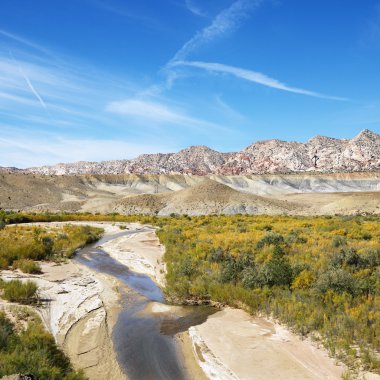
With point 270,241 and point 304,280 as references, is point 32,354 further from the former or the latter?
point 270,241

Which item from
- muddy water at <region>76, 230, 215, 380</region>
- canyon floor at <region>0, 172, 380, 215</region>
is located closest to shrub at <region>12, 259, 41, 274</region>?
muddy water at <region>76, 230, 215, 380</region>

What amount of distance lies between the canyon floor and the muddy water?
5476cm

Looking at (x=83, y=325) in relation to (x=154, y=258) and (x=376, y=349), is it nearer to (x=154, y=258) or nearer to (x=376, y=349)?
(x=376, y=349)

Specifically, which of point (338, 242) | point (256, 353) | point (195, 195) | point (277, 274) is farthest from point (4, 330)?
point (195, 195)

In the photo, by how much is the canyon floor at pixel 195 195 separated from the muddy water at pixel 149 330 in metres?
54.8

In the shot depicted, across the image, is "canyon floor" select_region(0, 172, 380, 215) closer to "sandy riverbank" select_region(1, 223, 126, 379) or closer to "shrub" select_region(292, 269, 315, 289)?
"shrub" select_region(292, 269, 315, 289)

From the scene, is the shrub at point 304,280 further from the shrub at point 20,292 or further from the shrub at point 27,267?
the shrub at point 27,267

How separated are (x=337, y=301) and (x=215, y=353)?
399 cm

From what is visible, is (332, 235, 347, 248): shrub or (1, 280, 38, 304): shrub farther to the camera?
(332, 235, 347, 248): shrub

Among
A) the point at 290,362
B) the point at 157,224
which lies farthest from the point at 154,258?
the point at 157,224

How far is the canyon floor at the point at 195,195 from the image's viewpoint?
71.8 m

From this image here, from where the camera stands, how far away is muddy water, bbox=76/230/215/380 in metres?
8.41

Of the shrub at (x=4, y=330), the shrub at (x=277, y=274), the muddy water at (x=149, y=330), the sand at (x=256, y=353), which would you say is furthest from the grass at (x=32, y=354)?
the shrub at (x=277, y=274)

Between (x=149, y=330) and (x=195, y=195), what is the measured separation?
68.1 m
